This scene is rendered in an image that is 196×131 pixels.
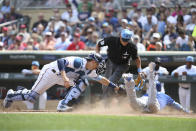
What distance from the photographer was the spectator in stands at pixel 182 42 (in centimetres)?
1414

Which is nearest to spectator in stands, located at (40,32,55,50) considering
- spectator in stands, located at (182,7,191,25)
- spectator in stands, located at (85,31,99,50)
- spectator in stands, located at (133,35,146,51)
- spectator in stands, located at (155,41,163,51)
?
spectator in stands, located at (85,31,99,50)

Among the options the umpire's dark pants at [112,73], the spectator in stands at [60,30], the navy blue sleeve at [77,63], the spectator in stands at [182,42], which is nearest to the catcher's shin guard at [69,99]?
the navy blue sleeve at [77,63]

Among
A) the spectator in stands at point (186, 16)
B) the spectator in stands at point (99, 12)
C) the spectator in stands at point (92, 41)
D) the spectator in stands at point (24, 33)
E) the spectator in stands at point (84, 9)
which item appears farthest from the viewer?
the spectator in stands at point (84, 9)

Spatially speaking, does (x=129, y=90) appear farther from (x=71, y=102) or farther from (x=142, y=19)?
(x=142, y=19)

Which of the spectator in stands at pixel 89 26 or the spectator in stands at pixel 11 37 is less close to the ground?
the spectator in stands at pixel 89 26

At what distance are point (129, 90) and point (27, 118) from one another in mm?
2843

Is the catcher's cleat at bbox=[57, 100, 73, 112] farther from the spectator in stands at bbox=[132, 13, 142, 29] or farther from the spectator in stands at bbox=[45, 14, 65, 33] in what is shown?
the spectator in stands at bbox=[45, 14, 65, 33]

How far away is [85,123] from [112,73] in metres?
3.81

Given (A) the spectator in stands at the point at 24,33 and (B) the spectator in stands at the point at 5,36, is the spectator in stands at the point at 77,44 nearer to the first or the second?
(A) the spectator in stands at the point at 24,33

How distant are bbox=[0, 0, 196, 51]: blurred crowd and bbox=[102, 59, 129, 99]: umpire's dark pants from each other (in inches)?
129

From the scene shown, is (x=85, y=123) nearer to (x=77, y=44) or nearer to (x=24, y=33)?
(x=77, y=44)

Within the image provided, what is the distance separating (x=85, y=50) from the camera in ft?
48.5

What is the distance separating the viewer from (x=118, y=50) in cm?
1084

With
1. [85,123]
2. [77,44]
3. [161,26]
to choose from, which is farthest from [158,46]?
[85,123]
